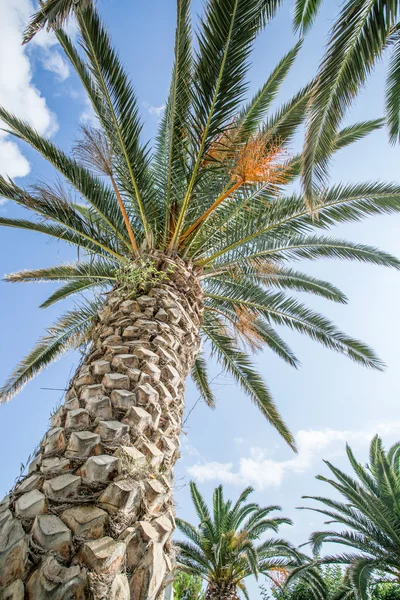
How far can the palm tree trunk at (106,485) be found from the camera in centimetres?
185

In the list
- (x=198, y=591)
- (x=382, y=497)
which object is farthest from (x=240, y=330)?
(x=198, y=591)

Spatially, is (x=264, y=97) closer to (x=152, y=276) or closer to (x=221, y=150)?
(x=221, y=150)

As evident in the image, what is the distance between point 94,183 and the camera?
18.5ft

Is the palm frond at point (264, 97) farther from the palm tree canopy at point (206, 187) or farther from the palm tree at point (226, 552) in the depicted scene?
the palm tree at point (226, 552)

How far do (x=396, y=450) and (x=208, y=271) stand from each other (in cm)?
1216

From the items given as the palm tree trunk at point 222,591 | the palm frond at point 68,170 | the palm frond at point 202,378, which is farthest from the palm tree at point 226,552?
the palm frond at point 68,170

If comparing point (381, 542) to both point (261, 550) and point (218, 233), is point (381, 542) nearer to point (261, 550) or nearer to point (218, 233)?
point (261, 550)

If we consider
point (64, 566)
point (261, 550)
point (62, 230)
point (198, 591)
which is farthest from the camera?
point (198, 591)

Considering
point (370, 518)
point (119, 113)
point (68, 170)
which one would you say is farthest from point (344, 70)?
point (370, 518)

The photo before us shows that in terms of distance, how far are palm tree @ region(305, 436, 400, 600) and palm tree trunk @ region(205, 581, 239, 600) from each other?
10.9 ft

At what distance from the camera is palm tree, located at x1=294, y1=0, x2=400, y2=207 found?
3746mm

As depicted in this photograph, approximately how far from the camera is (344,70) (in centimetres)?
411

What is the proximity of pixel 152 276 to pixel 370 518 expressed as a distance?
37.8 ft

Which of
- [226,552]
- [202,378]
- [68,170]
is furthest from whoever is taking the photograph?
[226,552]
